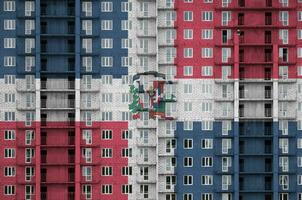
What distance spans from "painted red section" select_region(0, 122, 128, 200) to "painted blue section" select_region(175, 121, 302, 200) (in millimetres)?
9406

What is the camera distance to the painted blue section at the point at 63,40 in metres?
123

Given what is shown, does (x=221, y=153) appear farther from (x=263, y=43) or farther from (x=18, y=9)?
(x=18, y=9)

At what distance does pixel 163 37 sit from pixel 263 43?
1529cm

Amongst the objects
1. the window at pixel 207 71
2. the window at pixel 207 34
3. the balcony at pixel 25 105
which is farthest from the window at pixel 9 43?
the window at pixel 207 71

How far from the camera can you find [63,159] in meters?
123

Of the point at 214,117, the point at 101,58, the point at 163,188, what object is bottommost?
the point at 163,188

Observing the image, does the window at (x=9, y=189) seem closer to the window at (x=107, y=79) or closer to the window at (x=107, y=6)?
the window at (x=107, y=79)

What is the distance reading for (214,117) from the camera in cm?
12375

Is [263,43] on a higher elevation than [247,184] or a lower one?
higher

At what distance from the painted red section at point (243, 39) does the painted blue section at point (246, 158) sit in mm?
8222

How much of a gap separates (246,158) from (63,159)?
2757 cm

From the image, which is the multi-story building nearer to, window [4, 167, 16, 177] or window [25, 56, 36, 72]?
window [25, 56, 36, 72]

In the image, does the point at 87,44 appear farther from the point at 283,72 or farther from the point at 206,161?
the point at 283,72

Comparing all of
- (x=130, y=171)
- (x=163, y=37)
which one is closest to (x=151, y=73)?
(x=163, y=37)
